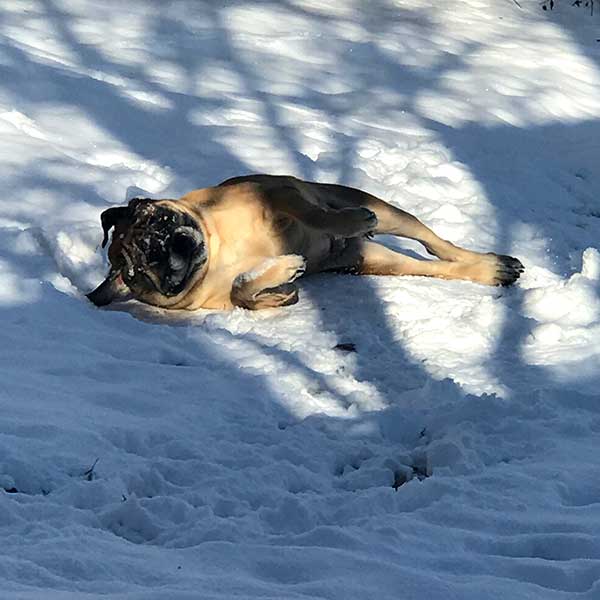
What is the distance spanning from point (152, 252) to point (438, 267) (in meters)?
1.53

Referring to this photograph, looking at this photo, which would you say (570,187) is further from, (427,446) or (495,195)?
(427,446)

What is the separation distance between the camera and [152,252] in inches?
233

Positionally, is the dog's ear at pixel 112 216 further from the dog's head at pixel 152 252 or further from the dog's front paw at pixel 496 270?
the dog's front paw at pixel 496 270

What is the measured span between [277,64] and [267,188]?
3.97 metres

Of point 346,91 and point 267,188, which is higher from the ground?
point 267,188

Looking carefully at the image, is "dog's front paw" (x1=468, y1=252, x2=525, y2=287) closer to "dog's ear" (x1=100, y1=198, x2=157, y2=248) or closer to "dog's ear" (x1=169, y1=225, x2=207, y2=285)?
"dog's ear" (x1=169, y1=225, x2=207, y2=285)

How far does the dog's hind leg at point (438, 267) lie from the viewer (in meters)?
6.57

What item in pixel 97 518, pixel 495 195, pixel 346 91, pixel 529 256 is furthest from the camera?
pixel 346 91

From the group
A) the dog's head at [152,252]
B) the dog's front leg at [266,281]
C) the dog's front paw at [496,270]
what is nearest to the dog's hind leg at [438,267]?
the dog's front paw at [496,270]

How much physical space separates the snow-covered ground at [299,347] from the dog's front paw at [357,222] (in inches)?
13.6

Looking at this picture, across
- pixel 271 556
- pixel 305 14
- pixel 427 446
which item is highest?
pixel 271 556

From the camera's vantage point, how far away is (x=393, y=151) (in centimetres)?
827

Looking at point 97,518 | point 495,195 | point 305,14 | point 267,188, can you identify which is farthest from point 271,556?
point 305,14

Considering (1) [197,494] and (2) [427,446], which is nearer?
(1) [197,494]
